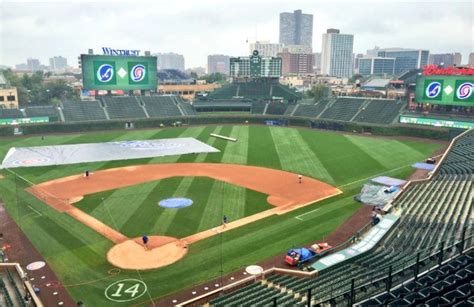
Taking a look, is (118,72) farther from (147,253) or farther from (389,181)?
(147,253)

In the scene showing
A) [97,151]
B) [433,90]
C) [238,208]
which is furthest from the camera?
[433,90]

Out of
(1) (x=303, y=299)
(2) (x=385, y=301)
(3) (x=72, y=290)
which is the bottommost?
(3) (x=72, y=290)

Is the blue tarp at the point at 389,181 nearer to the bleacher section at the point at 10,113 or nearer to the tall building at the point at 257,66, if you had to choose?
the tall building at the point at 257,66

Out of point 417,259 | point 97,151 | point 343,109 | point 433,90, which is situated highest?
point 433,90

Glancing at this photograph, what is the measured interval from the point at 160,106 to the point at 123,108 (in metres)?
11.5

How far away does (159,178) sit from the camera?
55.7 meters

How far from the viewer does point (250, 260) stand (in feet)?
105

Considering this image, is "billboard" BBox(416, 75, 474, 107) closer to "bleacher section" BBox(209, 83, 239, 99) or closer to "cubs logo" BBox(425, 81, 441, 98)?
"cubs logo" BBox(425, 81, 441, 98)

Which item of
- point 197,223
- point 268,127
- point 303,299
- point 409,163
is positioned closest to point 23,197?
point 197,223

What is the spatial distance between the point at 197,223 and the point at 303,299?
18.0m

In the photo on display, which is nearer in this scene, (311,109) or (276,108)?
(311,109)

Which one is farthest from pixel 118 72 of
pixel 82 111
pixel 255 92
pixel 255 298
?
pixel 255 298

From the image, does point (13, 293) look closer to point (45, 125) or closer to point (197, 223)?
point (197, 223)

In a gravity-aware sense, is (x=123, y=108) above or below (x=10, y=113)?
above
